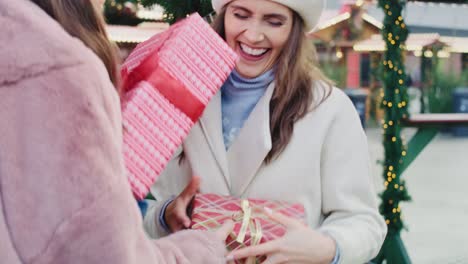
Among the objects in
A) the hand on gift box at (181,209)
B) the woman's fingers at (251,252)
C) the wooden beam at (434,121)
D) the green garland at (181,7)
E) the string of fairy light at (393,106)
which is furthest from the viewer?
the wooden beam at (434,121)

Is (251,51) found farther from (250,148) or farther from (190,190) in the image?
(190,190)

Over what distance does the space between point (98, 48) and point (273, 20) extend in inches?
25.2

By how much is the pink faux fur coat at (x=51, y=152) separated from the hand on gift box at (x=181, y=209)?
52 centimetres

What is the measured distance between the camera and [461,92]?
14.8 m

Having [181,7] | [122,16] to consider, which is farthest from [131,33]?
[181,7]

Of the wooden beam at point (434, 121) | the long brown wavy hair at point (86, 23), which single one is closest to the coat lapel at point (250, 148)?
the long brown wavy hair at point (86, 23)

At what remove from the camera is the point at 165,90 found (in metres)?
1.36

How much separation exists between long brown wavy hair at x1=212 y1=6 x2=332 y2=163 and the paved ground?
4.35 meters

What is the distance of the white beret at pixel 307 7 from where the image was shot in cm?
166

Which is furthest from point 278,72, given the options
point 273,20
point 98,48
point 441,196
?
point 441,196

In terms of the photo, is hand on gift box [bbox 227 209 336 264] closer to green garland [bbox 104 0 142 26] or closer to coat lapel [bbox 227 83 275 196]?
coat lapel [bbox 227 83 275 196]

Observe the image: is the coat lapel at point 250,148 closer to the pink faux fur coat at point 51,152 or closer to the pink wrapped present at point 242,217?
the pink wrapped present at point 242,217

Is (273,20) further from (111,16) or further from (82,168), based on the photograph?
(111,16)

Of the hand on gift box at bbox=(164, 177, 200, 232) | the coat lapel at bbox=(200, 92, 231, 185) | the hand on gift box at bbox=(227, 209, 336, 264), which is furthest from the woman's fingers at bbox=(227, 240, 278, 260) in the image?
the coat lapel at bbox=(200, 92, 231, 185)
